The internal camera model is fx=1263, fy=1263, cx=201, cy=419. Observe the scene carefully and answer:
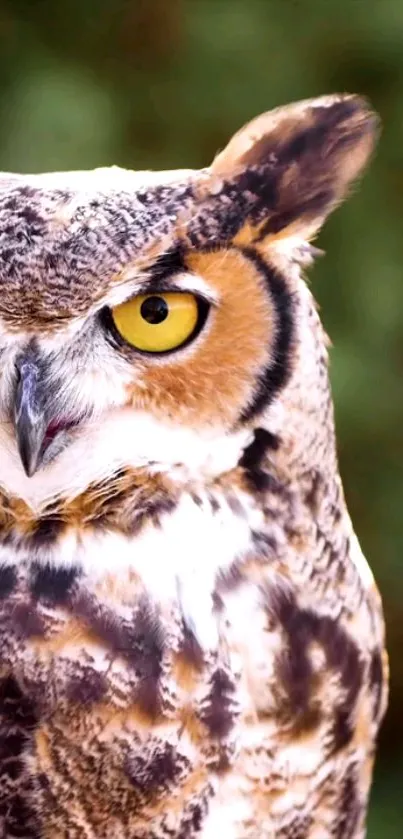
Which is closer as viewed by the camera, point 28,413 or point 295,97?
point 28,413

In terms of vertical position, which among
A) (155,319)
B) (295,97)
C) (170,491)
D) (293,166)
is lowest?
(170,491)

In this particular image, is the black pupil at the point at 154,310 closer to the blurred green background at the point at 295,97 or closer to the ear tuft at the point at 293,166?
the ear tuft at the point at 293,166

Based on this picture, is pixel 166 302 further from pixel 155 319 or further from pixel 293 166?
pixel 293 166

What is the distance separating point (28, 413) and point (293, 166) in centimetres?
24

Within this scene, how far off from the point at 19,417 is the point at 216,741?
0.25 metres

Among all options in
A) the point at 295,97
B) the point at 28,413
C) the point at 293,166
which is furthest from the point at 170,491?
the point at 295,97

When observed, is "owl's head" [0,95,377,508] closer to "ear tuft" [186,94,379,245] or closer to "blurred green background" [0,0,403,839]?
"ear tuft" [186,94,379,245]

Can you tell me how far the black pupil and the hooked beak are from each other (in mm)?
73

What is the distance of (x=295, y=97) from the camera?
177 centimetres

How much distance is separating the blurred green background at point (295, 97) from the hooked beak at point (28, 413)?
38.4 inches

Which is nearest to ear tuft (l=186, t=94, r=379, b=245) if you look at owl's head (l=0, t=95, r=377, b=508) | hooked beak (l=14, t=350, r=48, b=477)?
owl's head (l=0, t=95, r=377, b=508)

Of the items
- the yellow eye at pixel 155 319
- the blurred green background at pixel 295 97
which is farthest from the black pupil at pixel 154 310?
the blurred green background at pixel 295 97

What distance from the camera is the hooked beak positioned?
2.53 ft

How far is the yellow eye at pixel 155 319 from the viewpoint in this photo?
2.51 ft
